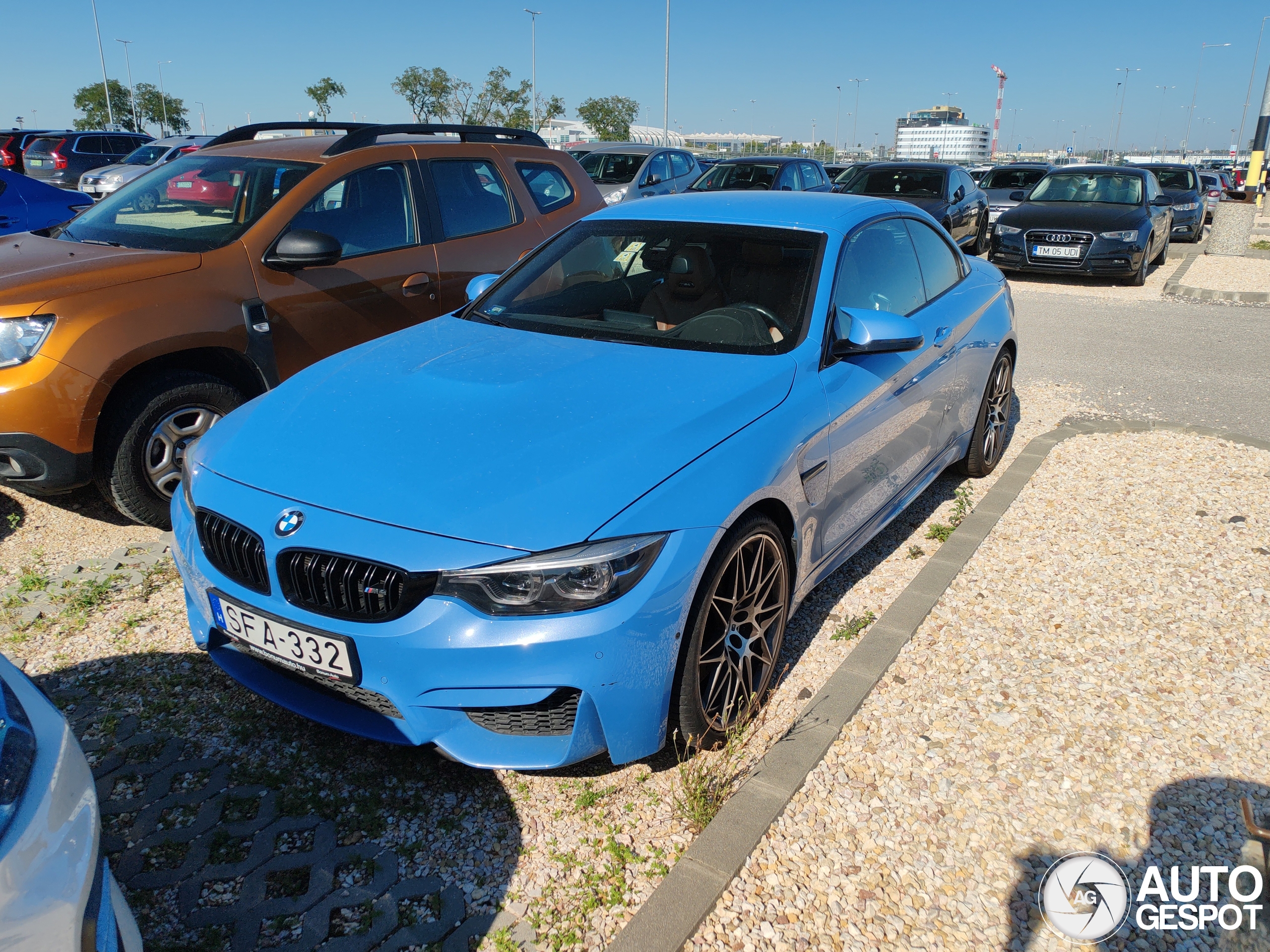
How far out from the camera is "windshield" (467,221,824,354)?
3389 mm

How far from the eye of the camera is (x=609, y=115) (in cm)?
5375

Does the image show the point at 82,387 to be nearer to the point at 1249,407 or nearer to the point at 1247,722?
the point at 1247,722

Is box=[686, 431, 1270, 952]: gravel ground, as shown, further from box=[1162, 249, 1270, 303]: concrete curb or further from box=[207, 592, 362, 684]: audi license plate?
box=[1162, 249, 1270, 303]: concrete curb

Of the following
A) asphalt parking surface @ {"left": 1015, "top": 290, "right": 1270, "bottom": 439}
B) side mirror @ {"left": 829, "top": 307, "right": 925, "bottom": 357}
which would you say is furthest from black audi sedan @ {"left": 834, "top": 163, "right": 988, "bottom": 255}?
side mirror @ {"left": 829, "top": 307, "right": 925, "bottom": 357}

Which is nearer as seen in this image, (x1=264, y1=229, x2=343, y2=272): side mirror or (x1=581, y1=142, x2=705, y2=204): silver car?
(x1=264, y1=229, x2=343, y2=272): side mirror

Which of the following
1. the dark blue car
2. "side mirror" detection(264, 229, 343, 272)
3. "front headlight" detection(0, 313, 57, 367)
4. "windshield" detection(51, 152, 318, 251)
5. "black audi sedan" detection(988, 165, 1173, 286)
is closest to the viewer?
"front headlight" detection(0, 313, 57, 367)

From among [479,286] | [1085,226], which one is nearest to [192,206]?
[479,286]

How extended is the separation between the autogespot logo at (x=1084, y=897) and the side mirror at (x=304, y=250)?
4.04m

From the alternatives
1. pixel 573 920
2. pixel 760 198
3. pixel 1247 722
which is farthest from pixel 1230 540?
pixel 573 920

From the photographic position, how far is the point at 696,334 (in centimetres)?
339

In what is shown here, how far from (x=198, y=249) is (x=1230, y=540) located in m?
5.32

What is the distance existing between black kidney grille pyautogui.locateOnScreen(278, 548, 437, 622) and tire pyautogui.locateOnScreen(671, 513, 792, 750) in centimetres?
77

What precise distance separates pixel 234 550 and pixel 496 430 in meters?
0.81

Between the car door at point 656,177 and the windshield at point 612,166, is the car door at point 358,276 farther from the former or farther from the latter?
the windshield at point 612,166
